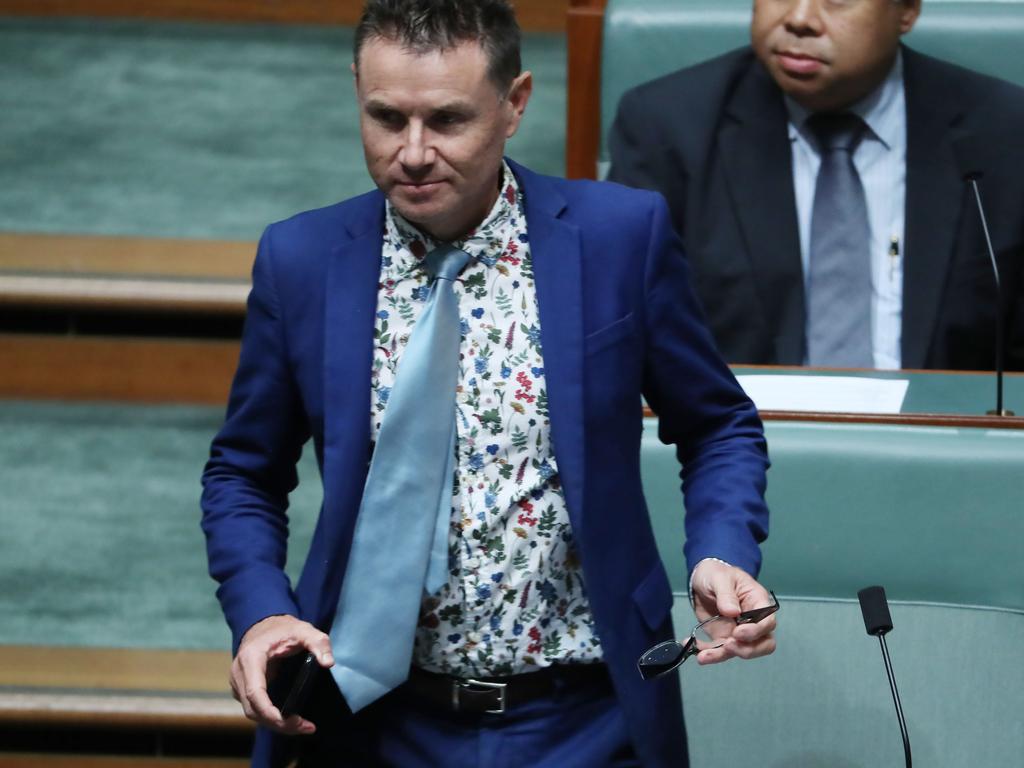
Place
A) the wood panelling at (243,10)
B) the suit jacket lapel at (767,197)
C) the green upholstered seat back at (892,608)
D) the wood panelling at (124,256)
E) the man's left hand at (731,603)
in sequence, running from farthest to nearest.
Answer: the wood panelling at (243,10), the wood panelling at (124,256), the suit jacket lapel at (767,197), the green upholstered seat back at (892,608), the man's left hand at (731,603)

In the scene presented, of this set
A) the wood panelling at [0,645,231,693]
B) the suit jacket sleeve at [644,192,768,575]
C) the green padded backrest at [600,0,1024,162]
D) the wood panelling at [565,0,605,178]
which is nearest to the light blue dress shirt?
the green padded backrest at [600,0,1024,162]

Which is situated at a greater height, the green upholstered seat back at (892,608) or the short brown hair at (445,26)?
the short brown hair at (445,26)

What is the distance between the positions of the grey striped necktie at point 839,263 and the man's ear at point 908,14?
0.10 m

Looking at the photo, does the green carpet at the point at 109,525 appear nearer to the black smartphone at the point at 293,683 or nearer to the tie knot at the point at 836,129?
the tie knot at the point at 836,129

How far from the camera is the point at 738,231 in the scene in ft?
5.11

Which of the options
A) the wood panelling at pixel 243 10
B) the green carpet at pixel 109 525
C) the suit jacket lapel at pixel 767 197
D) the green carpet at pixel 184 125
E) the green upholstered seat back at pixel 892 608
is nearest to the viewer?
the green upholstered seat back at pixel 892 608

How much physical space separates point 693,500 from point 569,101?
102 cm

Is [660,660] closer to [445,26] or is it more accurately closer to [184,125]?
[445,26]

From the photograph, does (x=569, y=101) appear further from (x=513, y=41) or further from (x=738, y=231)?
(x=513, y=41)

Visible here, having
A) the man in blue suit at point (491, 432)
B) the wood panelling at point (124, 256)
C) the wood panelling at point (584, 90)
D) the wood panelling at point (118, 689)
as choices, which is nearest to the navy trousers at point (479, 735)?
the man in blue suit at point (491, 432)

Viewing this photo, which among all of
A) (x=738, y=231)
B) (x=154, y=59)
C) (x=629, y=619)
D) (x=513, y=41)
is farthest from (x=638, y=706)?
(x=154, y=59)

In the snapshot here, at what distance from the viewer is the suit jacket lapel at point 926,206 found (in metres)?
1.54

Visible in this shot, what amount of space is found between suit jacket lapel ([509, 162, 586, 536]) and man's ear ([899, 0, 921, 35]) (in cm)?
90

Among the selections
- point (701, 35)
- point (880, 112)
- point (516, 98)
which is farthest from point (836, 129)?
point (516, 98)
